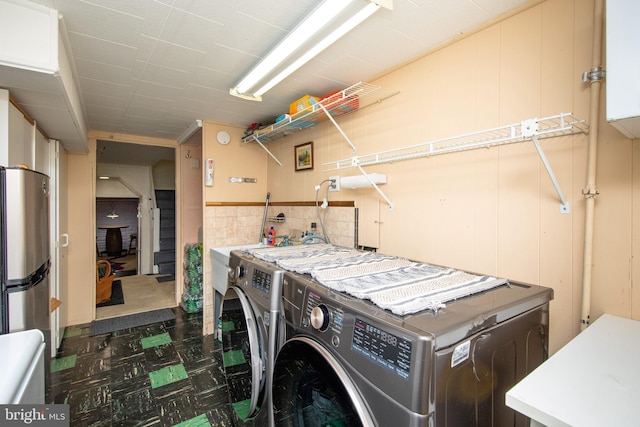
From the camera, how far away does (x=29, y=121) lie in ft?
6.48

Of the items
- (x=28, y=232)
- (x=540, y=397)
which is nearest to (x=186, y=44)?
(x=28, y=232)

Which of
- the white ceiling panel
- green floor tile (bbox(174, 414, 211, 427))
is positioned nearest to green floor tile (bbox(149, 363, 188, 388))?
green floor tile (bbox(174, 414, 211, 427))

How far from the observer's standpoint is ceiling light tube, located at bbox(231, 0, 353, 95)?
1.22m

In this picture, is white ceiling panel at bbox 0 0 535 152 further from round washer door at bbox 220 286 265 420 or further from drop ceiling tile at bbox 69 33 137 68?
round washer door at bbox 220 286 265 420

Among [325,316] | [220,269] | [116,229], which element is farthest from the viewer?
[116,229]

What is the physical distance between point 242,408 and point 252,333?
0.49 meters

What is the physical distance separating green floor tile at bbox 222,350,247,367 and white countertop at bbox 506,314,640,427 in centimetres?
125

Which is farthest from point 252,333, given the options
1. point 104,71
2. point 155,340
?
point 155,340

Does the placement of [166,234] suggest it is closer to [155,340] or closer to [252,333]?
[155,340]

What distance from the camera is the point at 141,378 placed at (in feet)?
7.70

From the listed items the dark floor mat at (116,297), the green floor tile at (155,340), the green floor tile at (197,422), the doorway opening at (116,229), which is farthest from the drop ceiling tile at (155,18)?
the doorway opening at (116,229)

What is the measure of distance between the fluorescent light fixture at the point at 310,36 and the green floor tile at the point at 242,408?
5.99ft

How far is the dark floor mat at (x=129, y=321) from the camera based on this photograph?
3.27m

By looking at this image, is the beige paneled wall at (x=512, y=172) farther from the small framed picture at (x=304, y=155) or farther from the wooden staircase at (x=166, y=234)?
the wooden staircase at (x=166, y=234)
